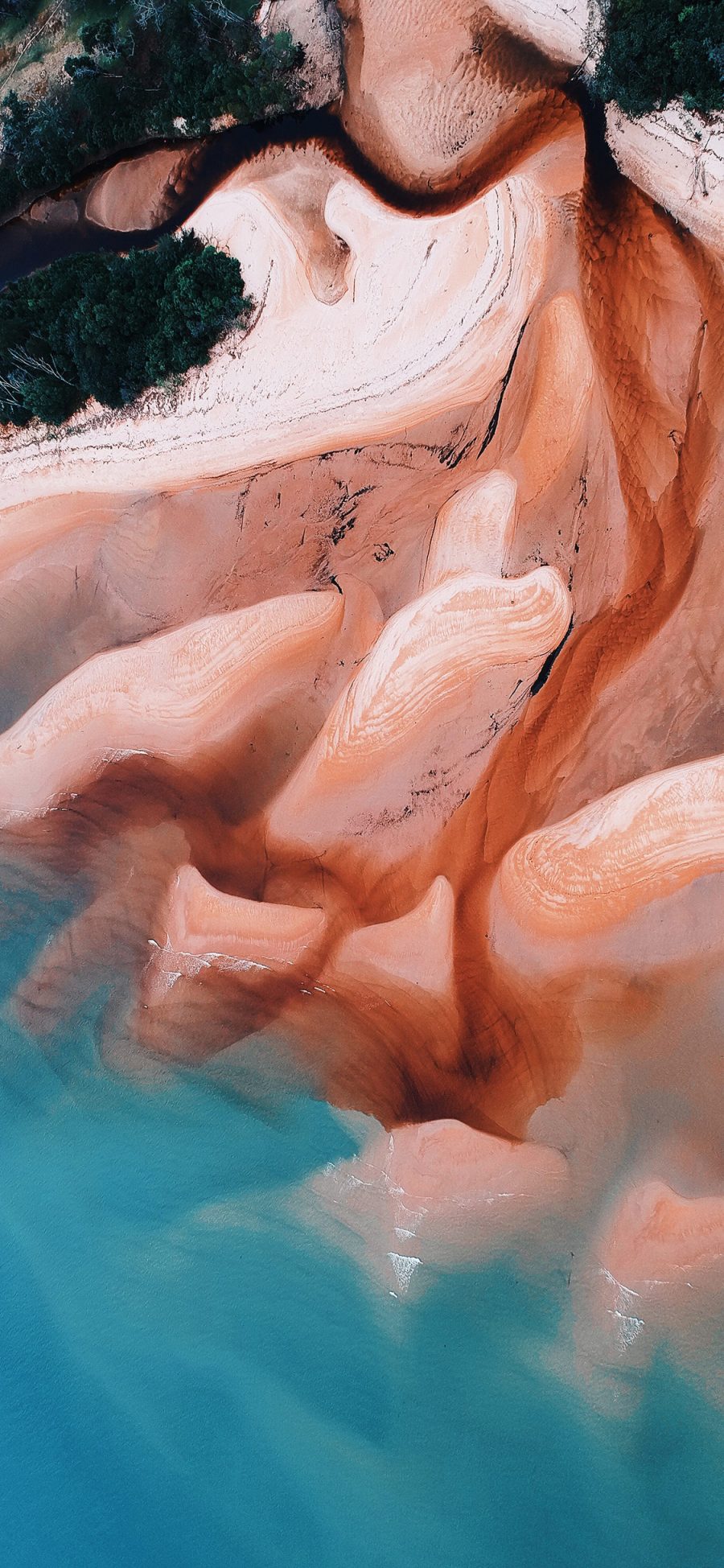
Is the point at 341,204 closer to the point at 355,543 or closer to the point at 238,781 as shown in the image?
the point at 355,543

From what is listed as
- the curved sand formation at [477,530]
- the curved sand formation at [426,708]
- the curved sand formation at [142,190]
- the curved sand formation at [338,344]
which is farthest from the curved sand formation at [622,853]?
the curved sand formation at [142,190]

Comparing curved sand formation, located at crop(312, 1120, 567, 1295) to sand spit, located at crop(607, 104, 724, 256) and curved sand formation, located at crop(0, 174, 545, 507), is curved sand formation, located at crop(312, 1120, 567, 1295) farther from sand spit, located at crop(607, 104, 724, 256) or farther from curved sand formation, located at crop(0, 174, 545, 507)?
sand spit, located at crop(607, 104, 724, 256)

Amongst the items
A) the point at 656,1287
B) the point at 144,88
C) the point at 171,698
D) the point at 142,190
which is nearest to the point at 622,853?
the point at 656,1287

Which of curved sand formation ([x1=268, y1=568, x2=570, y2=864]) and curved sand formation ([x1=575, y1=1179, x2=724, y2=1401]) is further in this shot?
curved sand formation ([x1=268, y1=568, x2=570, y2=864])

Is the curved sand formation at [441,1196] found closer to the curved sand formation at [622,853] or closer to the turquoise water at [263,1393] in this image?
the turquoise water at [263,1393]

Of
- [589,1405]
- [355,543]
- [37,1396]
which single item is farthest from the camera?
[355,543]

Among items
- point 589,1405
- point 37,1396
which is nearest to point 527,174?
point 589,1405

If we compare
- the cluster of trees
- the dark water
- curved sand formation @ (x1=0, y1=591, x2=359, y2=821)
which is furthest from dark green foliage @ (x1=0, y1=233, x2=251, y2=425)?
curved sand formation @ (x1=0, y1=591, x2=359, y2=821)
